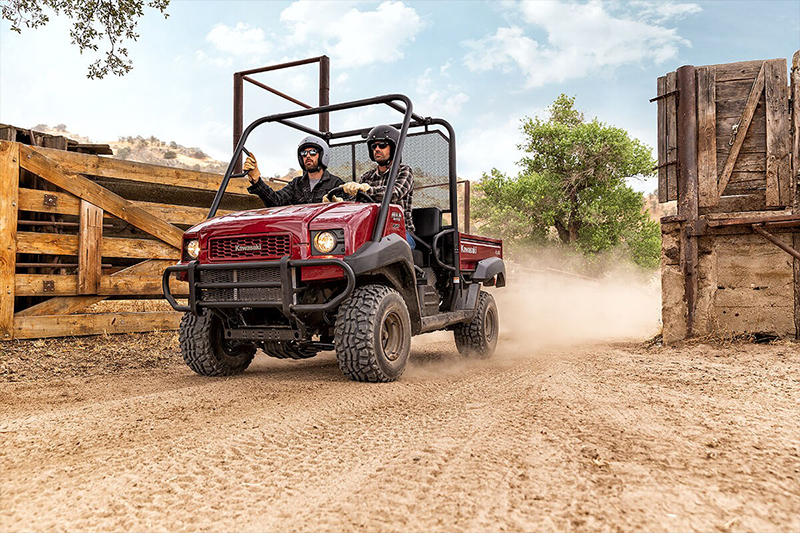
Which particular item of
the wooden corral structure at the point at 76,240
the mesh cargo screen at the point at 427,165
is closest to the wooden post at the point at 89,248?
the wooden corral structure at the point at 76,240

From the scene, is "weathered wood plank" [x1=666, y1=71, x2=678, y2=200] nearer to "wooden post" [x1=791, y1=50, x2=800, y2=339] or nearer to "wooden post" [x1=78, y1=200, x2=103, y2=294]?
"wooden post" [x1=791, y1=50, x2=800, y2=339]

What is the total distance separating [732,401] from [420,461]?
248 cm

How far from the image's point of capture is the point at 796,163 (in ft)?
22.9

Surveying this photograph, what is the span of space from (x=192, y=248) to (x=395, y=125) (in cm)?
266

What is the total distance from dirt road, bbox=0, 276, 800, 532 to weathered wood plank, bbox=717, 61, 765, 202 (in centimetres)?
282

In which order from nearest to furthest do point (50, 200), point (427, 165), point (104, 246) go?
point (427, 165) < point (50, 200) < point (104, 246)

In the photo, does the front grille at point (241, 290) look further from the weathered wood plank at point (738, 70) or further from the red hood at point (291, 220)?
the weathered wood plank at point (738, 70)

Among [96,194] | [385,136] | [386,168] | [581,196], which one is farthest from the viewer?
[581,196]

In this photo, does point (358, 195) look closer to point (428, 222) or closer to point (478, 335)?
point (428, 222)

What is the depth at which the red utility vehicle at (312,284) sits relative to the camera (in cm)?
444

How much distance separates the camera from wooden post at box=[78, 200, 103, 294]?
25.4ft

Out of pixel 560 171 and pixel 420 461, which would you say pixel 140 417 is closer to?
pixel 420 461

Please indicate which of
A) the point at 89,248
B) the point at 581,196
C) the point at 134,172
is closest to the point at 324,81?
the point at 134,172

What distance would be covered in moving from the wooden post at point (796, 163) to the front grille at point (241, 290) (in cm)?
595
